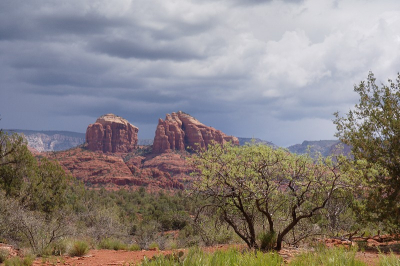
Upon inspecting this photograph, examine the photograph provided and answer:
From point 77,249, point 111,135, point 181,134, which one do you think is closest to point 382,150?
point 77,249

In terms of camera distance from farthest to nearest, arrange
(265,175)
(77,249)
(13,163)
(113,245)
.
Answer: (13,163) → (113,245) → (77,249) → (265,175)

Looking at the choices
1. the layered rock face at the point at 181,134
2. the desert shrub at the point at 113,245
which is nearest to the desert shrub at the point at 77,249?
the desert shrub at the point at 113,245

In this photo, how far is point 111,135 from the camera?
174625 mm

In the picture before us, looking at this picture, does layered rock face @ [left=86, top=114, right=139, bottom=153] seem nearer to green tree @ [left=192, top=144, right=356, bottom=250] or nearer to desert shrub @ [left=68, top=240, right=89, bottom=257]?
desert shrub @ [left=68, top=240, right=89, bottom=257]

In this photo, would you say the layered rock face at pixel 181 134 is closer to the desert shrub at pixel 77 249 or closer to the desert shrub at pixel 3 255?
the desert shrub at pixel 77 249

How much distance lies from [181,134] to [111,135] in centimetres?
4146

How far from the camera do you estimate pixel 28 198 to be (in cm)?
2306

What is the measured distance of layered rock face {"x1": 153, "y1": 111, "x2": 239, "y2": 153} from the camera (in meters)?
150

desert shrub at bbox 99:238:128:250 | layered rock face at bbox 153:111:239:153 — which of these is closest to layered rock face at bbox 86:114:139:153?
layered rock face at bbox 153:111:239:153

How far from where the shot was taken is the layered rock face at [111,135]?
168 metres

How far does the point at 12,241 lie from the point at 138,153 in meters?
139

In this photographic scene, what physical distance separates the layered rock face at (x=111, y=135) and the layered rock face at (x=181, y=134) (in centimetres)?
2462

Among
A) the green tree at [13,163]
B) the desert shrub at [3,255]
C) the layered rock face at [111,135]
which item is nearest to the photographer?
the desert shrub at [3,255]

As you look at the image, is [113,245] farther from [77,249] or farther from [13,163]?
[13,163]
